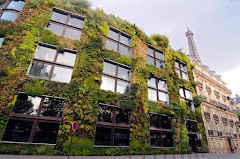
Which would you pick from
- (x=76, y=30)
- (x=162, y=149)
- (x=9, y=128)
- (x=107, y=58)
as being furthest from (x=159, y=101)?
(x=9, y=128)

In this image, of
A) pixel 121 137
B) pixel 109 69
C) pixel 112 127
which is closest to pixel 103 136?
pixel 112 127

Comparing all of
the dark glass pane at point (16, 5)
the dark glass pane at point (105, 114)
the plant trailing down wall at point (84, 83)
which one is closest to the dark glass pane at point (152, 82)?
the plant trailing down wall at point (84, 83)

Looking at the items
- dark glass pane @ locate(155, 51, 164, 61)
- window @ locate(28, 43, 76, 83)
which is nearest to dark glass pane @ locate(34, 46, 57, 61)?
window @ locate(28, 43, 76, 83)

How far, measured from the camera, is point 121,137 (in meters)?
10.7

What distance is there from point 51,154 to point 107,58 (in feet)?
29.0

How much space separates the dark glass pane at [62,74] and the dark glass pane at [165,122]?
10149 mm

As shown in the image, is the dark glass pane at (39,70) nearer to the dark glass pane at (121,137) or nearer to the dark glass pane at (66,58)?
the dark glass pane at (66,58)

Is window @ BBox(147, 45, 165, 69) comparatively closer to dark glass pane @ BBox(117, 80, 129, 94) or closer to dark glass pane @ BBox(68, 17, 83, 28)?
dark glass pane @ BBox(117, 80, 129, 94)

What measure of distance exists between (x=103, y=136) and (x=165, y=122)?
23.7 feet

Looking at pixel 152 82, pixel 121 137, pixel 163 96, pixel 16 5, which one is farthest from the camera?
pixel 163 96

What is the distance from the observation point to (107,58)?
1275 centimetres

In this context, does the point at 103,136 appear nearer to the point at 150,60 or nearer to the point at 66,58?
the point at 66,58

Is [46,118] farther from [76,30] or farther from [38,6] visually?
[38,6]

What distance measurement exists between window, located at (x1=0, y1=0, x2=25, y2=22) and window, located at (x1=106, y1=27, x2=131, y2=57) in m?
8.37
